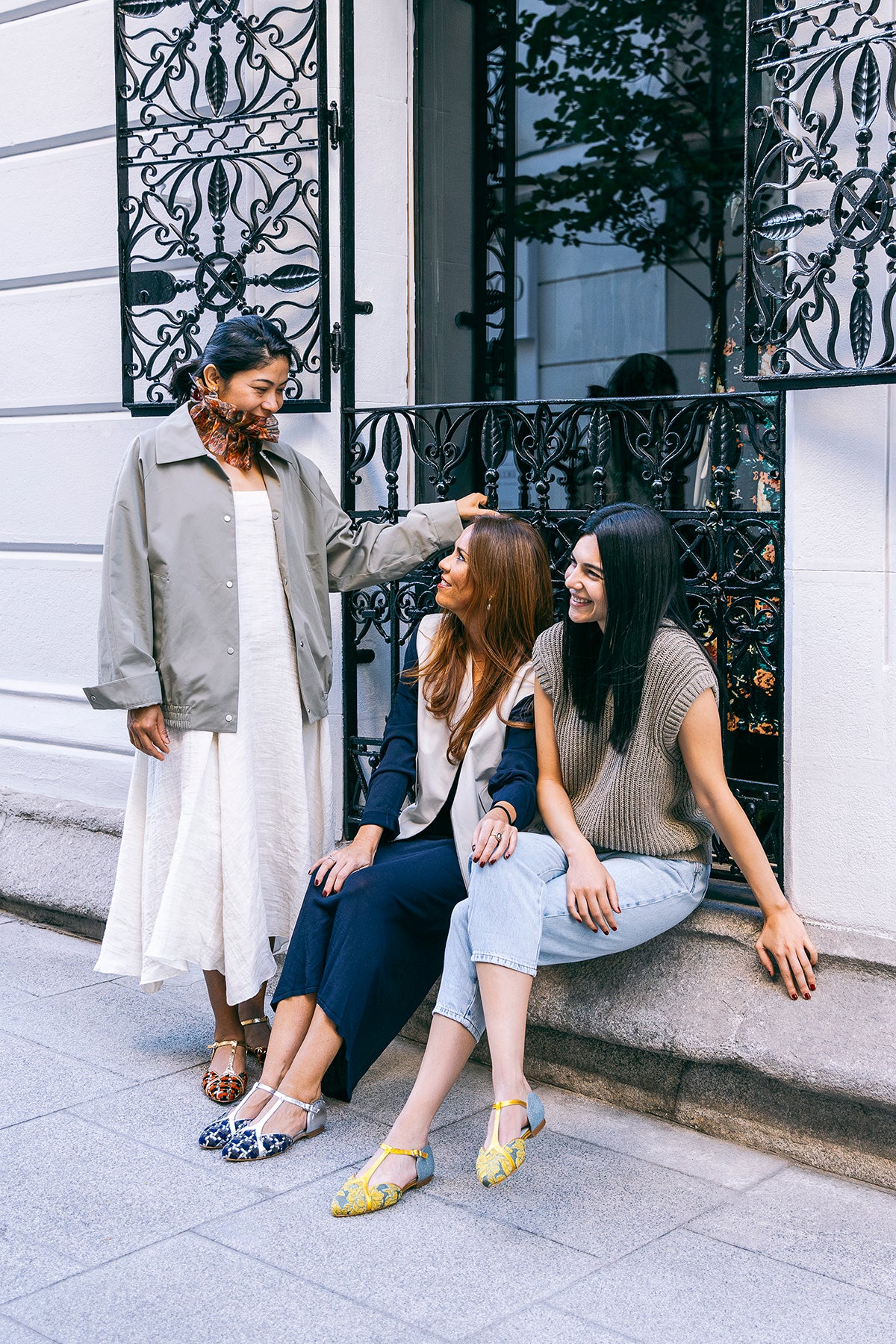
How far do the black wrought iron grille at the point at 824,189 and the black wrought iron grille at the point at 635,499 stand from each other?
10.7 inches

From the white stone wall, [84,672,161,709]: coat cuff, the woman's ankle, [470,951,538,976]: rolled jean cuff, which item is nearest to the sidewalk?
the woman's ankle

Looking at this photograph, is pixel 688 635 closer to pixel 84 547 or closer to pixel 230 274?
pixel 230 274

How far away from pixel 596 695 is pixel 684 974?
2.45 feet

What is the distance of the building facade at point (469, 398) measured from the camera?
3441 millimetres

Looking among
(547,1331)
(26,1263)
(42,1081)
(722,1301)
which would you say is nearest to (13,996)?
(42,1081)

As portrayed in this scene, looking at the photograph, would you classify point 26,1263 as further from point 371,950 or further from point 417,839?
point 417,839

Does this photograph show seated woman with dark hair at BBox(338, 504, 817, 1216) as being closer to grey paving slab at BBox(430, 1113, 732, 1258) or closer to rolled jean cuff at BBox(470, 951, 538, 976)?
rolled jean cuff at BBox(470, 951, 538, 976)

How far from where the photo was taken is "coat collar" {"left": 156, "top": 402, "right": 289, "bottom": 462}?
379cm

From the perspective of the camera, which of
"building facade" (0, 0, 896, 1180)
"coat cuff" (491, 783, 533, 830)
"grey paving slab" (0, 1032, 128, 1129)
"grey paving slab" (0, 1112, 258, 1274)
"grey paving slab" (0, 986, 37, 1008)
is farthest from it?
"grey paving slab" (0, 986, 37, 1008)

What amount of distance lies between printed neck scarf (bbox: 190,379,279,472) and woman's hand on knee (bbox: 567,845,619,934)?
146cm

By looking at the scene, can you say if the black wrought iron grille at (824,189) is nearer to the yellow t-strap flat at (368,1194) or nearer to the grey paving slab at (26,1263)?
the yellow t-strap flat at (368,1194)

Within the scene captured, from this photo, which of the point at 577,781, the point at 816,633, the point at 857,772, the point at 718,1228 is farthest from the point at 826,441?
the point at 718,1228

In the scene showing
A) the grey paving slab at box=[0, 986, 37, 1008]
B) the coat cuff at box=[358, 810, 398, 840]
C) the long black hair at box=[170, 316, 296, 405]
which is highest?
the long black hair at box=[170, 316, 296, 405]

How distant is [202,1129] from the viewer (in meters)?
3.57
